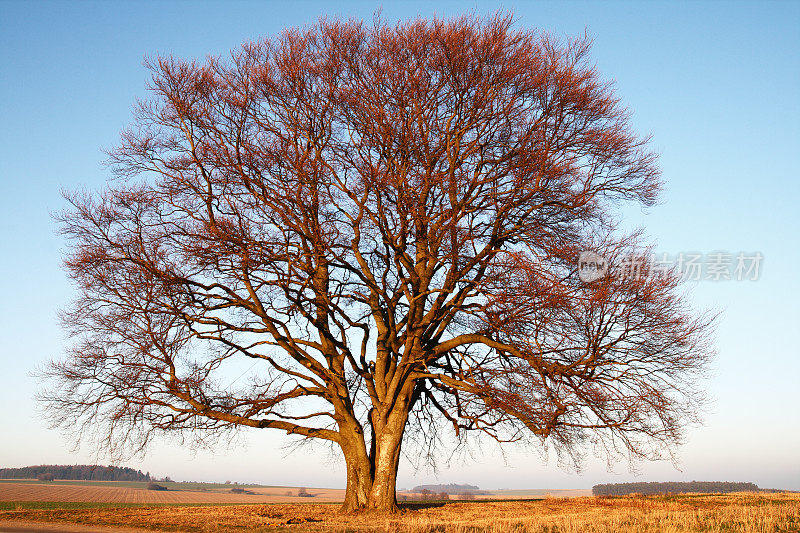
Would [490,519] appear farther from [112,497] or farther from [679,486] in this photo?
[112,497]

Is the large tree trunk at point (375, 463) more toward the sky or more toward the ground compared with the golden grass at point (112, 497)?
more toward the sky

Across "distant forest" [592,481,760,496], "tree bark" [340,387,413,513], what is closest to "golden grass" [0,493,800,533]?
"tree bark" [340,387,413,513]

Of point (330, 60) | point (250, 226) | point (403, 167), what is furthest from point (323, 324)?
point (330, 60)

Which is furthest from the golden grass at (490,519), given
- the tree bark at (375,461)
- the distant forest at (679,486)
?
the distant forest at (679,486)

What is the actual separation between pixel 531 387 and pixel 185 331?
8.60 m

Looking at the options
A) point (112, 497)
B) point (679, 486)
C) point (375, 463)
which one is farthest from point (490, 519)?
point (112, 497)

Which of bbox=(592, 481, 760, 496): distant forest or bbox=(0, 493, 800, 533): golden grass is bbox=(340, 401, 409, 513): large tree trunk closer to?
bbox=(0, 493, 800, 533): golden grass

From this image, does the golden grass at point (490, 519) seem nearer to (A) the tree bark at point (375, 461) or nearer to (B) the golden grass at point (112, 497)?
(A) the tree bark at point (375, 461)

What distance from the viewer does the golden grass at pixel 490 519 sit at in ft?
35.0

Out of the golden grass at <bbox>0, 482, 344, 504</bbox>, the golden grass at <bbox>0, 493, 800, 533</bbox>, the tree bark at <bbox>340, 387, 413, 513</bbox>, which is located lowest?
the golden grass at <bbox>0, 482, 344, 504</bbox>

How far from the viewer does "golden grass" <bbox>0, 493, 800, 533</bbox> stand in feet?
35.0

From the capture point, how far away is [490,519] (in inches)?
509

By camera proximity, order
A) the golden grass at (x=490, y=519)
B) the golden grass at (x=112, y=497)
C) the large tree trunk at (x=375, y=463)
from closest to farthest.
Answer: the golden grass at (x=490, y=519) → the large tree trunk at (x=375, y=463) → the golden grass at (x=112, y=497)

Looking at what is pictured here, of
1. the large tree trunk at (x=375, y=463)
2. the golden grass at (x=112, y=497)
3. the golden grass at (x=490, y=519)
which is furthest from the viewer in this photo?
the golden grass at (x=112, y=497)
